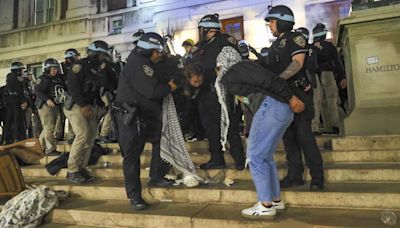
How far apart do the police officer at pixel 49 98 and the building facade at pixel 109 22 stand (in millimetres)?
6483

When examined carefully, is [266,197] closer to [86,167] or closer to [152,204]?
[152,204]

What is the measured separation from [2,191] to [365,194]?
4.63 meters

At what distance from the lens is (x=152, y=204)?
14.9 ft

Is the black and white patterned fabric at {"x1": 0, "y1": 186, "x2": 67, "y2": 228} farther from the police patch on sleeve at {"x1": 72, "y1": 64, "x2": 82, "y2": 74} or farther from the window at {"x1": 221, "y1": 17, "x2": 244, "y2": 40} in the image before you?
the window at {"x1": 221, "y1": 17, "x2": 244, "y2": 40}

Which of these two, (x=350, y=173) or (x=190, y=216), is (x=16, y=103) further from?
(x=350, y=173)

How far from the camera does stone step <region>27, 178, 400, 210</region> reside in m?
3.80

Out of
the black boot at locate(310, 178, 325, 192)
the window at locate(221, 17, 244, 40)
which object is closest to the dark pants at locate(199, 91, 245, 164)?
the black boot at locate(310, 178, 325, 192)

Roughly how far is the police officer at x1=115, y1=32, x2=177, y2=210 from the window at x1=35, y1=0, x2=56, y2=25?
49.0ft

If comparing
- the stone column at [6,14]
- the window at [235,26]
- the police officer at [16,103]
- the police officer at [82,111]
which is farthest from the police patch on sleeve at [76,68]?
the stone column at [6,14]

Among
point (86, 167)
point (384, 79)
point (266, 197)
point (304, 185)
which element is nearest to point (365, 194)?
point (304, 185)

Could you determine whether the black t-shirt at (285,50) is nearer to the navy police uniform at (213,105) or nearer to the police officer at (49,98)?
the navy police uniform at (213,105)

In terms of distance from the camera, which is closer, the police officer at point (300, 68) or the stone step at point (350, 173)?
the police officer at point (300, 68)

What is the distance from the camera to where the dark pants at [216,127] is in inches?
194

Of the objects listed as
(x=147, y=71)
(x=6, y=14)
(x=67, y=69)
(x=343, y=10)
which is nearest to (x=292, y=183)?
(x=147, y=71)
